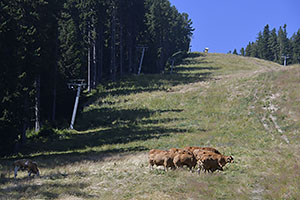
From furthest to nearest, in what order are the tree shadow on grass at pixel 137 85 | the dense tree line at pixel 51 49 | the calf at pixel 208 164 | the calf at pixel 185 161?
the tree shadow on grass at pixel 137 85 < the dense tree line at pixel 51 49 < the calf at pixel 185 161 < the calf at pixel 208 164

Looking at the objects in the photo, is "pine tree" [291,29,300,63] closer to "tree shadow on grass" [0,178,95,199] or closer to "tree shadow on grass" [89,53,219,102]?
A: "tree shadow on grass" [89,53,219,102]

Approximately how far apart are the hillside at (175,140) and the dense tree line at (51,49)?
378cm

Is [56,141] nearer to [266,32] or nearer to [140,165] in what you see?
[140,165]

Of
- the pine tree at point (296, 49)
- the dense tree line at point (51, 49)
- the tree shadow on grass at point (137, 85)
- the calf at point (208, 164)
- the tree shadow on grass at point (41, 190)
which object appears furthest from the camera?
the pine tree at point (296, 49)

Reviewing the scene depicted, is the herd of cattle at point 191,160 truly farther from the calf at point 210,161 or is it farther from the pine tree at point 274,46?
the pine tree at point 274,46

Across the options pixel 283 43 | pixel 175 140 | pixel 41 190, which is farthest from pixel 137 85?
pixel 283 43

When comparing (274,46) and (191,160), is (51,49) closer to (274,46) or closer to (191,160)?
(191,160)

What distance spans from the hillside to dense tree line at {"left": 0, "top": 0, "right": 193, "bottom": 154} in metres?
3.78

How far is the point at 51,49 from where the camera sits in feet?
131

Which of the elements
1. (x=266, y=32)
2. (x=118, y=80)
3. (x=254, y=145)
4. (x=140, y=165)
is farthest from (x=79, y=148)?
(x=266, y=32)

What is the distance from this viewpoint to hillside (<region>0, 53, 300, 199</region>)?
45.2 ft

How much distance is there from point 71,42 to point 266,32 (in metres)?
115

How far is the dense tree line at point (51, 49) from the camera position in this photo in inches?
1016

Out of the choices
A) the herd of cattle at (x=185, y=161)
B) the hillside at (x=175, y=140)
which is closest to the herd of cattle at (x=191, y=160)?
the herd of cattle at (x=185, y=161)
